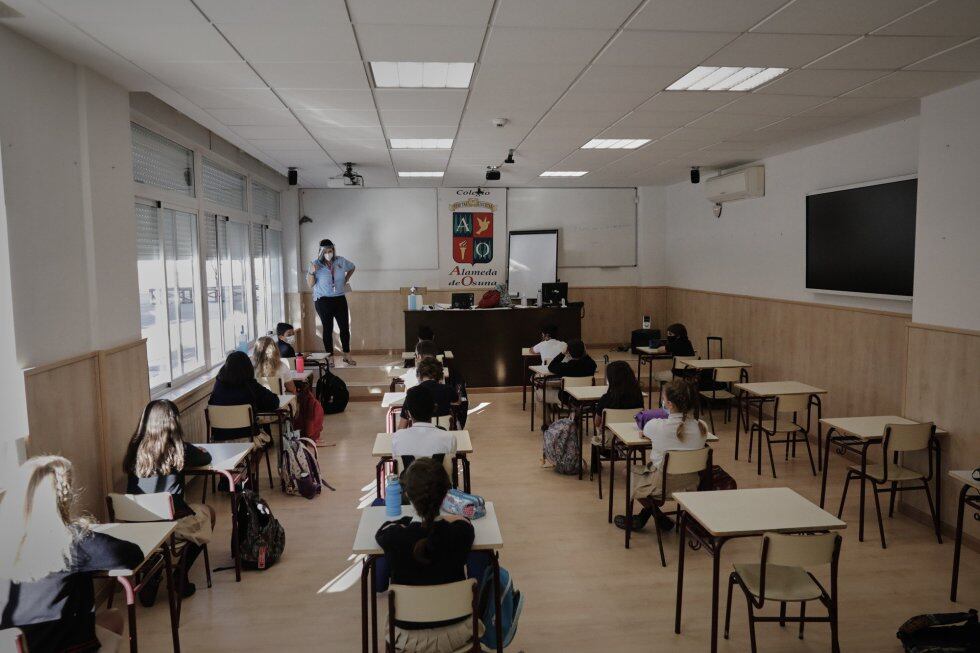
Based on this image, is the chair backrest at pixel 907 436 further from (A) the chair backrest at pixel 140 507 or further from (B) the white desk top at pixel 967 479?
(A) the chair backrest at pixel 140 507

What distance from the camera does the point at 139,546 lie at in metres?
2.74

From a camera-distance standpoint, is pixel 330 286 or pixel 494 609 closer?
pixel 494 609

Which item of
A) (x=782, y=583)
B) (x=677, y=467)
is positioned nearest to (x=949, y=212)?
(x=677, y=467)

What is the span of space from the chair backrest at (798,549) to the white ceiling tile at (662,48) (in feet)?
9.14

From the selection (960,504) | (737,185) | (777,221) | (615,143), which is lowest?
(960,504)

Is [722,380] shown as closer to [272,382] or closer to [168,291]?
[272,382]

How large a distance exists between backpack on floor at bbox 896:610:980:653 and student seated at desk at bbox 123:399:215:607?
397 cm

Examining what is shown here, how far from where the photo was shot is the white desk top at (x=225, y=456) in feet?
12.9

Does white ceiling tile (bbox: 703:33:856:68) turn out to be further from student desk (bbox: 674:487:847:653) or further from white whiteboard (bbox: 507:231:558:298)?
white whiteboard (bbox: 507:231:558:298)

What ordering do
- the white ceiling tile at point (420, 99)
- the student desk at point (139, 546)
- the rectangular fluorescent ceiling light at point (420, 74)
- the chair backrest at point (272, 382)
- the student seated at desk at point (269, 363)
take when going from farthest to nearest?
the student seated at desk at point (269, 363) < the chair backrest at point (272, 382) < the white ceiling tile at point (420, 99) < the rectangular fluorescent ceiling light at point (420, 74) < the student desk at point (139, 546)

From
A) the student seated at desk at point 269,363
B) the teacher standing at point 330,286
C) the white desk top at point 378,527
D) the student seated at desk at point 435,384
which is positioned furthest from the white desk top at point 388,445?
the teacher standing at point 330,286

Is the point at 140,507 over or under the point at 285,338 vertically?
under

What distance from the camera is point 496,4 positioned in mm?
3189

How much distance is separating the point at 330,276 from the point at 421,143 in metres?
3.63
